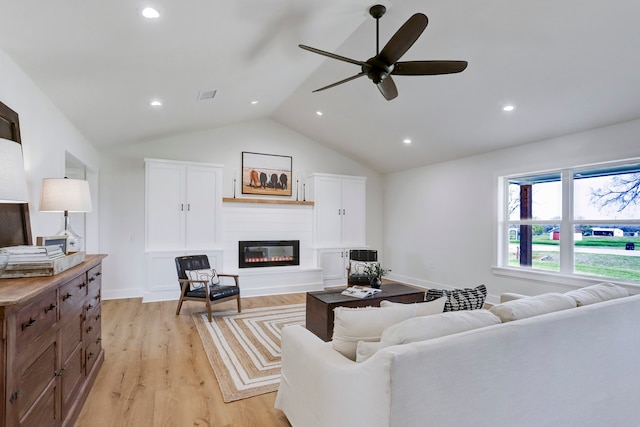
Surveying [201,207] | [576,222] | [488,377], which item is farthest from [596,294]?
[201,207]

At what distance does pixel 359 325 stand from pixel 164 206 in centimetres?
461

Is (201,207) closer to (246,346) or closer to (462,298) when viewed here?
(246,346)

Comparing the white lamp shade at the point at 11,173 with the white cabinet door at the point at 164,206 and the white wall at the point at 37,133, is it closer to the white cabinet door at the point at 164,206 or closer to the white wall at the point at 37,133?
the white wall at the point at 37,133

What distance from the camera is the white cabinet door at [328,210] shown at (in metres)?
6.61

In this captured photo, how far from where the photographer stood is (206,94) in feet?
13.2

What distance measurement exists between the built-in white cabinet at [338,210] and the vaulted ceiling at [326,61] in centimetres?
182

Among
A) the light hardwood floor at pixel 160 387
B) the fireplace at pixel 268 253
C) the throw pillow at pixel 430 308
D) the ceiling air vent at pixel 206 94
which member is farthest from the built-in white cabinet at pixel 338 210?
the throw pillow at pixel 430 308

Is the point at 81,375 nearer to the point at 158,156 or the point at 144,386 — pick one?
the point at 144,386

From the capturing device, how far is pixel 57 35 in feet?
6.84

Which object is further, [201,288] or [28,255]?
[201,288]

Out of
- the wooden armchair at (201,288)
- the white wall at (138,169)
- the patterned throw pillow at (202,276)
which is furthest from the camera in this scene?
the white wall at (138,169)

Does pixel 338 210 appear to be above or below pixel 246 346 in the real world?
above

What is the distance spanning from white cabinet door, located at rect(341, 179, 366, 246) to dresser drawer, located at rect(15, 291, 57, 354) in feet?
17.8

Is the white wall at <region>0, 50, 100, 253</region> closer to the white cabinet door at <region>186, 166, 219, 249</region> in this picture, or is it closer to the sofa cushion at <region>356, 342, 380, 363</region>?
the white cabinet door at <region>186, 166, 219, 249</region>
